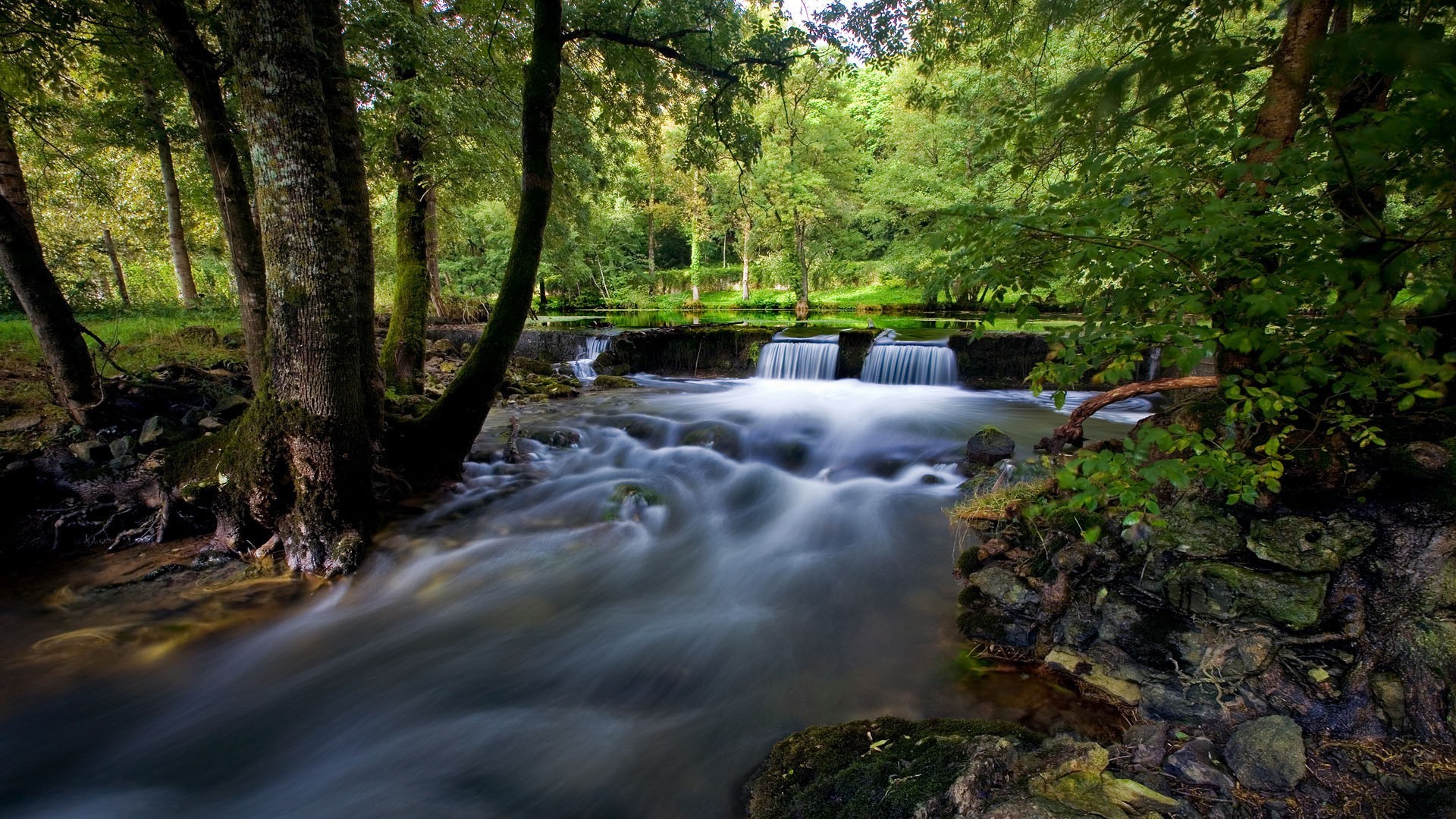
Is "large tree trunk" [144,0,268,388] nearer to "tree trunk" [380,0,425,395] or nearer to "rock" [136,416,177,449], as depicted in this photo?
"rock" [136,416,177,449]

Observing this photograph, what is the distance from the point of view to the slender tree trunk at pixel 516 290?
17.1ft

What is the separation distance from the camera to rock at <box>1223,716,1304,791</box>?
6.41 feet

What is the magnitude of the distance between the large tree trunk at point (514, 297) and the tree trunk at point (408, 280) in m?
2.44

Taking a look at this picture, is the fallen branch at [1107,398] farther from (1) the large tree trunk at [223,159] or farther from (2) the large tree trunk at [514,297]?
(1) the large tree trunk at [223,159]

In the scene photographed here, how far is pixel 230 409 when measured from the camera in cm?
601

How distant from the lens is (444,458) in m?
6.21

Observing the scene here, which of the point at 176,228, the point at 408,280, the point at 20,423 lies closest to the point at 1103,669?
the point at 408,280

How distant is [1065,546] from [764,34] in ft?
19.4

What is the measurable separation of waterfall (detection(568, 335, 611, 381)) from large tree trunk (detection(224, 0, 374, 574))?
10.1 meters

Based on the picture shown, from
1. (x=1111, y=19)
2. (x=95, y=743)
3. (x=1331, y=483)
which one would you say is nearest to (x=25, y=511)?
(x=95, y=743)

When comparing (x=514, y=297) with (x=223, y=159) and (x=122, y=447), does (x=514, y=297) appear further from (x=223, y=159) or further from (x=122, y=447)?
(x=122, y=447)

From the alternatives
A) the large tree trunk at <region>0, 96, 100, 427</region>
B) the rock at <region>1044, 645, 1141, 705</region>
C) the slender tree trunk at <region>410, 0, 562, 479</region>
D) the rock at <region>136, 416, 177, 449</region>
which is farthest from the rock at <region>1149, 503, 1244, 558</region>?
the large tree trunk at <region>0, 96, 100, 427</region>

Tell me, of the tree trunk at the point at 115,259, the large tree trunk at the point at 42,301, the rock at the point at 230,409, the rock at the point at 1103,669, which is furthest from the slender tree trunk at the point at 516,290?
the tree trunk at the point at 115,259

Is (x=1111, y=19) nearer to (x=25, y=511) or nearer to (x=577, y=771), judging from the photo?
(x=577, y=771)
